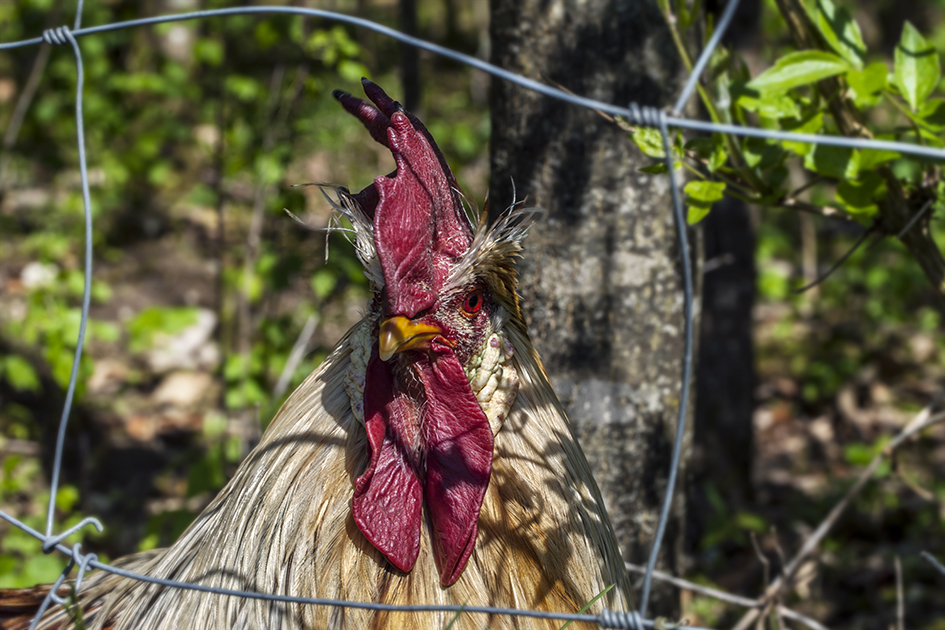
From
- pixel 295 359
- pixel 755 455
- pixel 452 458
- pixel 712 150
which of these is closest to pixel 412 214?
pixel 452 458

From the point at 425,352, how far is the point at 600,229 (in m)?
0.76

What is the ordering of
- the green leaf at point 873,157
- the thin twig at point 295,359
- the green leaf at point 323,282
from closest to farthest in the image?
the green leaf at point 873,157, the green leaf at point 323,282, the thin twig at point 295,359

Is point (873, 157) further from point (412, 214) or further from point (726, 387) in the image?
point (726, 387)

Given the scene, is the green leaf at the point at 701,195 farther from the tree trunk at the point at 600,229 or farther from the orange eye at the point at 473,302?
the orange eye at the point at 473,302

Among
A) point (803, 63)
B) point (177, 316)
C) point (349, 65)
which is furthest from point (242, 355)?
point (803, 63)

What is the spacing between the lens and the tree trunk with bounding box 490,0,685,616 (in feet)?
6.84

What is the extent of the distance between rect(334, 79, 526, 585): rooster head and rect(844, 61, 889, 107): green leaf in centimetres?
85

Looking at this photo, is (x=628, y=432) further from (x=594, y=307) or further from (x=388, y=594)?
(x=388, y=594)

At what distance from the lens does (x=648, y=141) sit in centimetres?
168

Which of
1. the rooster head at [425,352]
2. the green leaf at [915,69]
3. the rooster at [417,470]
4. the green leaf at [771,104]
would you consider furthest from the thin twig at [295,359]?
the green leaf at [915,69]

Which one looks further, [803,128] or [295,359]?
[295,359]

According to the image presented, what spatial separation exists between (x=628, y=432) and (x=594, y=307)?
1.27 ft

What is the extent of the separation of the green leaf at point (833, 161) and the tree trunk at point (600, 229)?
411 mm

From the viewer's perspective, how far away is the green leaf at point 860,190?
1857mm
